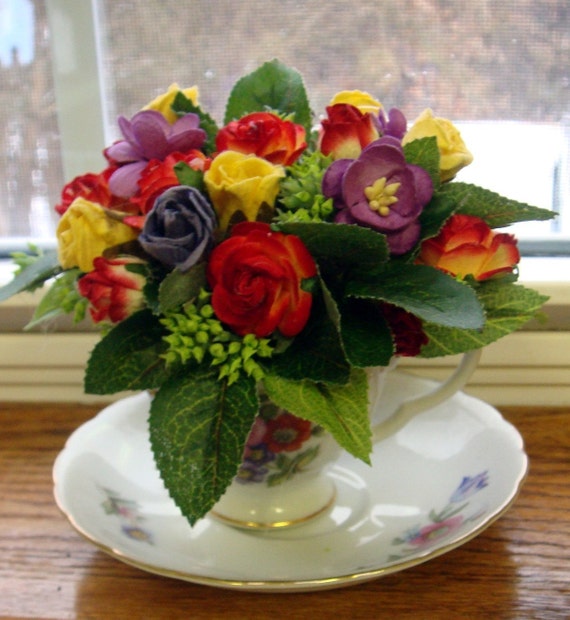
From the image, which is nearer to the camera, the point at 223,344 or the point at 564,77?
the point at 223,344

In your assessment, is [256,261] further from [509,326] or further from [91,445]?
[91,445]

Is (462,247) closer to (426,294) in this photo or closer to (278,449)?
(426,294)

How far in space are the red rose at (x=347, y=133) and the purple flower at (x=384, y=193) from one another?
1.0 inches

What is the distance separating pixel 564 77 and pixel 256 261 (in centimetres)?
49

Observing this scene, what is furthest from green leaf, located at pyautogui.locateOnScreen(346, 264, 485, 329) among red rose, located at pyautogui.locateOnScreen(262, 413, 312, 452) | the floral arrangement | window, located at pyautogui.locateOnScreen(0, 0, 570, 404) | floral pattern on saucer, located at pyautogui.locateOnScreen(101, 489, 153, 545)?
window, located at pyautogui.locateOnScreen(0, 0, 570, 404)

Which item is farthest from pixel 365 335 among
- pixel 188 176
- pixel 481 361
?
pixel 481 361

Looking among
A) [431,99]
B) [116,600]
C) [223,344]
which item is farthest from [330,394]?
[431,99]

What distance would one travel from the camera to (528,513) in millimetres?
517

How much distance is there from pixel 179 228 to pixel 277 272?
6 centimetres

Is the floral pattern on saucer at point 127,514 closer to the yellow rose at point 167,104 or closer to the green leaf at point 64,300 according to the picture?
the green leaf at point 64,300

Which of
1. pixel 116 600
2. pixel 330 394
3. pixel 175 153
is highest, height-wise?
pixel 175 153

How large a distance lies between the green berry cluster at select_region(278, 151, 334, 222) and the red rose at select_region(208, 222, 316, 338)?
0.02 metres

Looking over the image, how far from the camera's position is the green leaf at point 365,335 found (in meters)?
0.38

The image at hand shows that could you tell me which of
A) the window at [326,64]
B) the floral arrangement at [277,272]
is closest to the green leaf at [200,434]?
the floral arrangement at [277,272]
